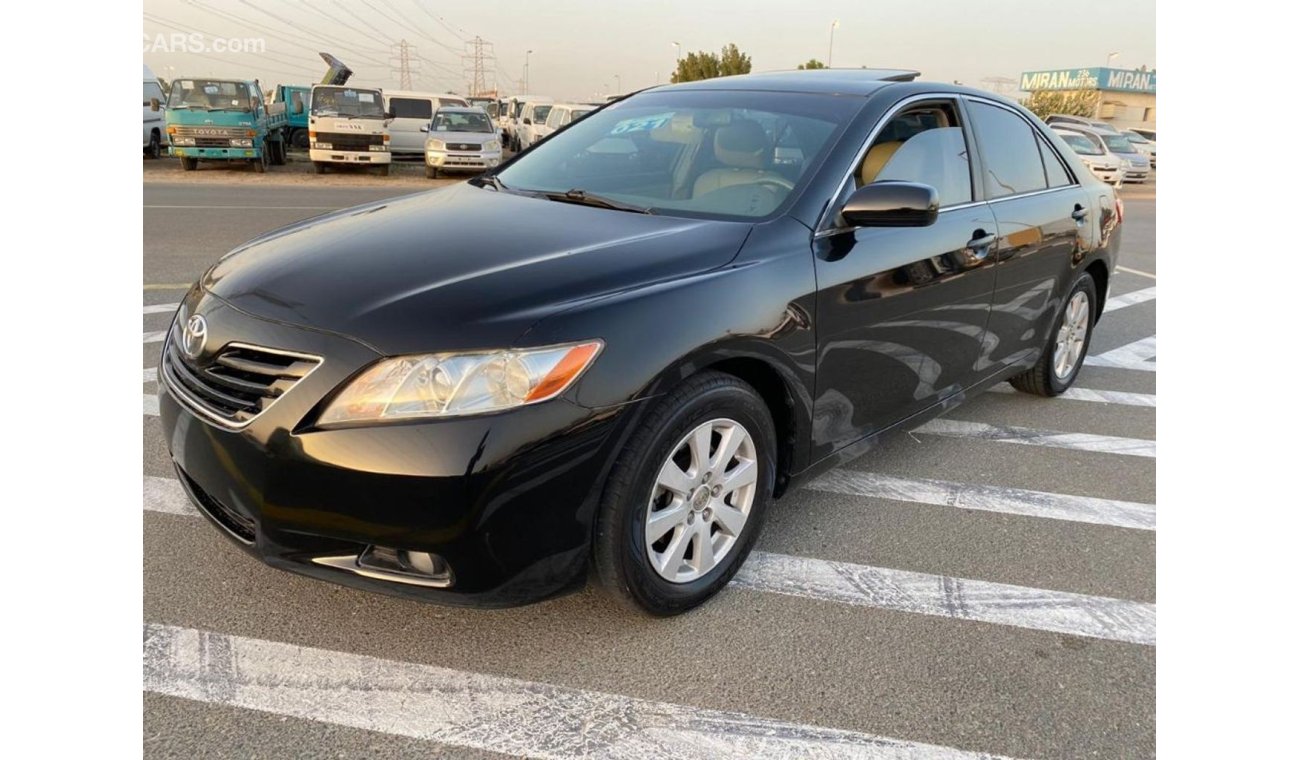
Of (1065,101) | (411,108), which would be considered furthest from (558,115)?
(1065,101)

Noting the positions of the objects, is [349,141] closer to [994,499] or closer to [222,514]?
[994,499]

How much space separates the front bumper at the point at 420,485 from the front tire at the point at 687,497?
9 cm

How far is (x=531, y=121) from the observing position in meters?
28.0

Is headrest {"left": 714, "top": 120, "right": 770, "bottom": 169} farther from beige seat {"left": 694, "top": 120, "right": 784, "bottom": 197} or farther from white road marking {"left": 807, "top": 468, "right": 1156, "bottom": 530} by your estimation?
white road marking {"left": 807, "top": 468, "right": 1156, "bottom": 530}

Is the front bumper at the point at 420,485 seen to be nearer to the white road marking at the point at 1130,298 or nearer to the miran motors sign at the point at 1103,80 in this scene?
the white road marking at the point at 1130,298

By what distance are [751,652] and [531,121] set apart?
26.9 metres

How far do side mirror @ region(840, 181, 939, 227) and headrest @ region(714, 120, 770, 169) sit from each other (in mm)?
442

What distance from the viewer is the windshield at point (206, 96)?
19.4 metres

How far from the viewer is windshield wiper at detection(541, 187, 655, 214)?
3.37 meters

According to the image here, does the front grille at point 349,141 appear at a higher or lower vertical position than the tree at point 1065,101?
lower

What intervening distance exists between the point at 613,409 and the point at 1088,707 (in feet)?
5.16

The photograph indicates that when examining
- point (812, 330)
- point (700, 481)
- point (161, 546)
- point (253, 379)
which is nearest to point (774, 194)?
point (812, 330)

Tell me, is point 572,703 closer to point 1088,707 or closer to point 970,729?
point 970,729

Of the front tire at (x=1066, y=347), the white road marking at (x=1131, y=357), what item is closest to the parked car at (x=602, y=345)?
the front tire at (x=1066, y=347)
